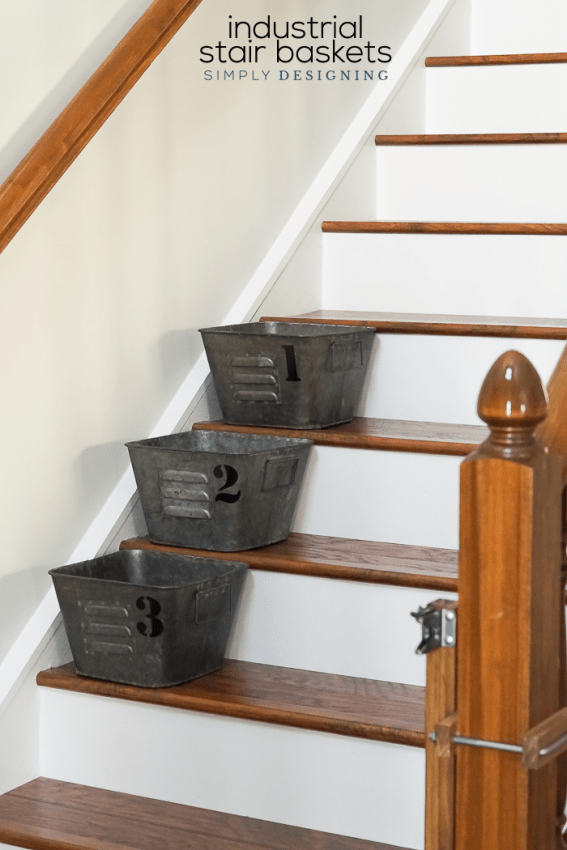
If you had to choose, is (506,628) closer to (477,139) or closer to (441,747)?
(441,747)

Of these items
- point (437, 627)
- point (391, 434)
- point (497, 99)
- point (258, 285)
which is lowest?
point (437, 627)

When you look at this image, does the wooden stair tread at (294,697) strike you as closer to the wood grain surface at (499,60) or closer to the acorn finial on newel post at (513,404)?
the acorn finial on newel post at (513,404)

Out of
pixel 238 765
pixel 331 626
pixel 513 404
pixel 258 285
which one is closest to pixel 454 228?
pixel 258 285

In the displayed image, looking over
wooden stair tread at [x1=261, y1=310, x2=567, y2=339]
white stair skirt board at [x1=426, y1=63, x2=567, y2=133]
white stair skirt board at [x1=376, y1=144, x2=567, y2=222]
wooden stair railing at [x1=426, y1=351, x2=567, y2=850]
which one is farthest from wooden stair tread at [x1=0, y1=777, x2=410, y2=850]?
white stair skirt board at [x1=426, y1=63, x2=567, y2=133]

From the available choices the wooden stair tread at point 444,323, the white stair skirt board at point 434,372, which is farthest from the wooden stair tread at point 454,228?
the white stair skirt board at point 434,372

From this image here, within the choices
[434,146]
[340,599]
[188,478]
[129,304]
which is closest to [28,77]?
[129,304]

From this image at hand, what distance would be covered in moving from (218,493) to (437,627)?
961 millimetres

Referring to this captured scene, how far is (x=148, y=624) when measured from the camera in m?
1.67

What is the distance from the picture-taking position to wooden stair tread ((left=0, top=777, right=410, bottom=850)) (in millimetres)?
1535

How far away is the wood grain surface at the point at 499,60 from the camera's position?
2.73m

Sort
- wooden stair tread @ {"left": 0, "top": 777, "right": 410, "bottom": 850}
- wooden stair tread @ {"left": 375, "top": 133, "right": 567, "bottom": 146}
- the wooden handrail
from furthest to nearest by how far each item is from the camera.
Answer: wooden stair tread @ {"left": 375, "top": 133, "right": 567, "bottom": 146}, the wooden handrail, wooden stair tread @ {"left": 0, "top": 777, "right": 410, "bottom": 850}

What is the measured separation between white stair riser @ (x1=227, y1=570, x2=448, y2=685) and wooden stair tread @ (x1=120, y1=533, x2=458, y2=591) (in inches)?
0.8

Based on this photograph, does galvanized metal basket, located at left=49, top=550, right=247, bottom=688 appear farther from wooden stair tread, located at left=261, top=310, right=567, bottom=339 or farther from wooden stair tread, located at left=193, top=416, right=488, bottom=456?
wooden stair tread, located at left=261, top=310, right=567, bottom=339

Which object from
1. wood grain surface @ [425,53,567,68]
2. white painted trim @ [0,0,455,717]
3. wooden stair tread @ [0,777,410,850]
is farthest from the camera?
wood grain surface @ [425,53,567,68]
